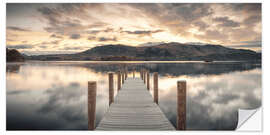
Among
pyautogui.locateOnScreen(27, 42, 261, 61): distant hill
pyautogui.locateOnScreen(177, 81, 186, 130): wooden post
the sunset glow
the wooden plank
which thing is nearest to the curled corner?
pyautogui.locateOnScreen(177, 81, 186, 130): wooden post

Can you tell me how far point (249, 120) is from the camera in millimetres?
3590

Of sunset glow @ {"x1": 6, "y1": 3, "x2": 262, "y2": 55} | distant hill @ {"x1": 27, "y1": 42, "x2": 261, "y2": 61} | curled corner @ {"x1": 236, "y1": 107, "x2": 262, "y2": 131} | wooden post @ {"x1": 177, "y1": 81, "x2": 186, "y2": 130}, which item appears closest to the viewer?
wooden post @ {"x1": 177, "y1": 81, "x2": 186, "y2": 130}

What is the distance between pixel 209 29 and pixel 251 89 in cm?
437

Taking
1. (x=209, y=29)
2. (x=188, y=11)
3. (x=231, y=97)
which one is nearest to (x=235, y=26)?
(x=209, y=29)

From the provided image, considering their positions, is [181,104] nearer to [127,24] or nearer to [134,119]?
[134,119]

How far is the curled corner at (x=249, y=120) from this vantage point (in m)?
3.37

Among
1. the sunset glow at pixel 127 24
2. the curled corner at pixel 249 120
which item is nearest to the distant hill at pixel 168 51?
the sunset glow at pixel 127 24

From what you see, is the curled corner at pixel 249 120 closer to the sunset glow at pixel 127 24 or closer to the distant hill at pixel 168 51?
the sunset glow at pixel 127 24

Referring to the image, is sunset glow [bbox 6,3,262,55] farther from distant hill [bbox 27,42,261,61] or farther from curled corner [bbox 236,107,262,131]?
curled corner [bbox 236,107,262,131]

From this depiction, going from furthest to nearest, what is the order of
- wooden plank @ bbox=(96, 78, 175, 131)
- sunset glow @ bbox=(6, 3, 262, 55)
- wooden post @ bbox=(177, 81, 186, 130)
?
sunset glow @ bbox=(6, 3, 262, 55) < wooden plank @ bbox=(96, 78, 175, 131) < wooden post @ bbox=(177, 81, 186, 130)

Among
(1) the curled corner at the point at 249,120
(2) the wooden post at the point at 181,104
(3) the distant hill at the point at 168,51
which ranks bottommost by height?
(1) the curled corner at the point at 249,120

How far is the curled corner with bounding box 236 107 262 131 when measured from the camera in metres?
3.37
